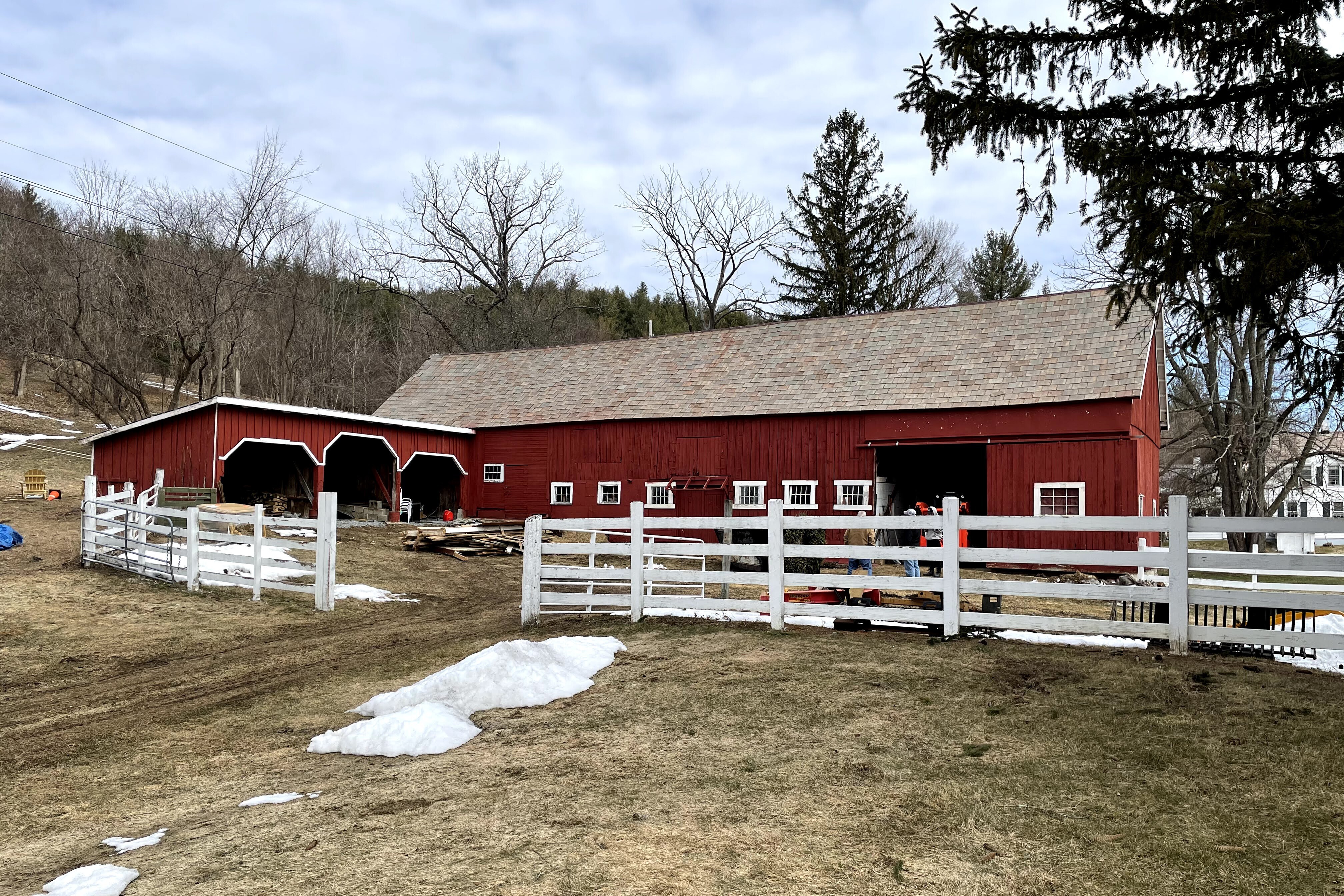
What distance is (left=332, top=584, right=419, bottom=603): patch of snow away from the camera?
14.0m

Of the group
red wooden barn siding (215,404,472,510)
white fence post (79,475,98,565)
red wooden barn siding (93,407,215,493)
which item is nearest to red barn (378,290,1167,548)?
red wooden barn siding (215,404,472,510)

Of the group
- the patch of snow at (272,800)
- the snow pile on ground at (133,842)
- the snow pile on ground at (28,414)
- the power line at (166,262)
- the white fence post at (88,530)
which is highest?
the power line at (166,262)

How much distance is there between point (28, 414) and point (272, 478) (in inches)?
916

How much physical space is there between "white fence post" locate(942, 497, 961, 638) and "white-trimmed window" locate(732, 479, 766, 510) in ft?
52.4

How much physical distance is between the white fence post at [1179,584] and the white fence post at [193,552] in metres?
12.4

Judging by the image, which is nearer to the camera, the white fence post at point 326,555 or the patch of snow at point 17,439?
the white fence post at point 326,555

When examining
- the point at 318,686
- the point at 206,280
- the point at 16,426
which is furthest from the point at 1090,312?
the point at 16,426

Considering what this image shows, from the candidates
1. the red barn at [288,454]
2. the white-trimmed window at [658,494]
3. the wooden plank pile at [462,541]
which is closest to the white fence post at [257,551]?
the wooden plank pile at [462,541]

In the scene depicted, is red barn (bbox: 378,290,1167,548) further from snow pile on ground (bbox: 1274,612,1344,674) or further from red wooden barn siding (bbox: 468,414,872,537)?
snow pile on ground (bbox: 1274,612,1344,674)

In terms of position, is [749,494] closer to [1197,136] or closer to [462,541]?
[462,541]

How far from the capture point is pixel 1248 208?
5.87m

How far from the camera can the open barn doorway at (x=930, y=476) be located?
935 inches

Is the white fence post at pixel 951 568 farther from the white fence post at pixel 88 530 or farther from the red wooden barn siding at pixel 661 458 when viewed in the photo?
the red wooden barn siding at pixel 661 458

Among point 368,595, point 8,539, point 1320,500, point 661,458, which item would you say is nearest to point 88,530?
point 8,539
